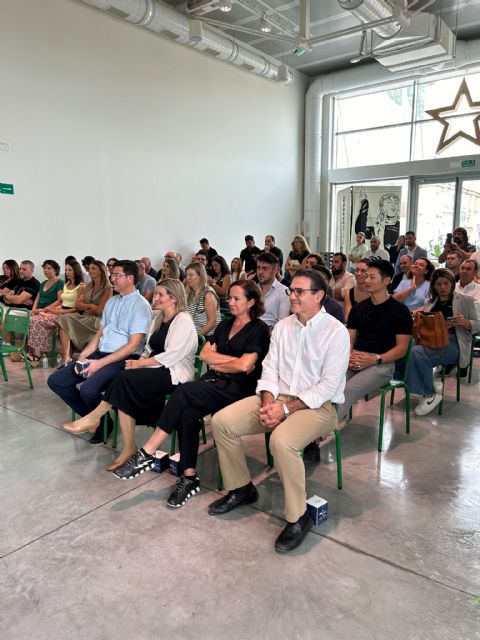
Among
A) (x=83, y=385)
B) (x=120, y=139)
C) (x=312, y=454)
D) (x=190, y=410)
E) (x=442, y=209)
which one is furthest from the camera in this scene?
(x=442, y=209)

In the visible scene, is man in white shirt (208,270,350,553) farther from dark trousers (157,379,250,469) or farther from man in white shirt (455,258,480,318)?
man in white shirt (455,258,480,318)

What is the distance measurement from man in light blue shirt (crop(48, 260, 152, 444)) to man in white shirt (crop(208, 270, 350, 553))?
1116mm

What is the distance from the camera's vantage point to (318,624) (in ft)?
5.90

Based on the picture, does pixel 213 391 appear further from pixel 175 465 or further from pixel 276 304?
pixel 276 304

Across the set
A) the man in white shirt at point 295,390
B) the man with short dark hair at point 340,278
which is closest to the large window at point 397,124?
the man with short dark hair at point 340,278

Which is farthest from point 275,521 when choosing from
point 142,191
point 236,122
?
point 236,122

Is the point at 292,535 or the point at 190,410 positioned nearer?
the point at 292,535

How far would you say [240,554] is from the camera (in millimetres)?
2209

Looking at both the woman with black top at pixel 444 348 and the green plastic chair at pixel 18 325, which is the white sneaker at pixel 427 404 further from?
the green plastic chair at pixel 18 325

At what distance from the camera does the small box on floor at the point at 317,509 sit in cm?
240

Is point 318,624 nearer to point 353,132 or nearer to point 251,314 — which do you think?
point 251,314

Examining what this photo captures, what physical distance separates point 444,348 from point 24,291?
5.23 m

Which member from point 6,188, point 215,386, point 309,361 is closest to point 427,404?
point 309,361

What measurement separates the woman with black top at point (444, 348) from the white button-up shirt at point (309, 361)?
159 cm
